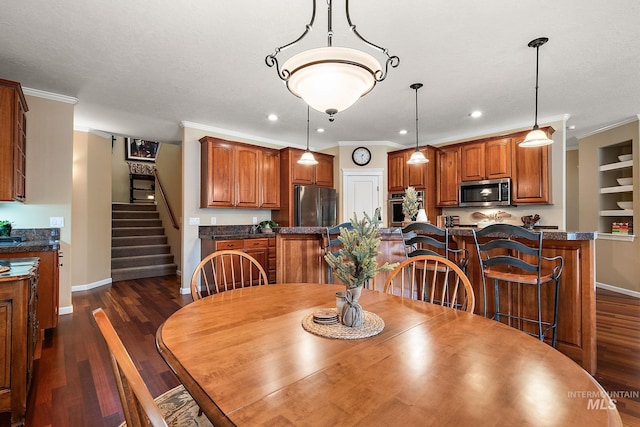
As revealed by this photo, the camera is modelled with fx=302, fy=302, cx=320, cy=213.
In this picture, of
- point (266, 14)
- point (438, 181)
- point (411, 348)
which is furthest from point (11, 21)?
point (438, 181)

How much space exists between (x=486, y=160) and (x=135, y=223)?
23.9ft

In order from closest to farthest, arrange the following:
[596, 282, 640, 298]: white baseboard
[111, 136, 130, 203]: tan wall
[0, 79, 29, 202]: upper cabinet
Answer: [0, 79, 29, 202]: upper cabinet, [596, 282, 640, 298]: white baseboard, [111, 136, 130, 203]: tan wall

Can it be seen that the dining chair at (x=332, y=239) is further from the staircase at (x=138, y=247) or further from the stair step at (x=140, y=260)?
the stair step at (x=140, y=260)

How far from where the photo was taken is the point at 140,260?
5785 mm

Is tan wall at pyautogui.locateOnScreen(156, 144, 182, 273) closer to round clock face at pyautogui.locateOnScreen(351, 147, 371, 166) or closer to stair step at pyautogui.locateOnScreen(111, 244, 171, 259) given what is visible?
stair step at pyautogui.locateOnScreen(111, 244, 171, 259)

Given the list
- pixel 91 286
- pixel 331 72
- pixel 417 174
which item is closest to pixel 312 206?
pixel 417 174

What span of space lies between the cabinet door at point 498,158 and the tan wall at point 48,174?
5.67m

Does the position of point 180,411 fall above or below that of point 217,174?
below

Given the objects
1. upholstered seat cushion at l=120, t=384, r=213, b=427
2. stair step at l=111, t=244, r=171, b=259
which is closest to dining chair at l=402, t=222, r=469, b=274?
upholstered seat cushion at l=120, t=384, r=213, b=427

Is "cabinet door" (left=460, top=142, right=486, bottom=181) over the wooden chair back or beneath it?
over

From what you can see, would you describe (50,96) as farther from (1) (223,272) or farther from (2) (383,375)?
(2) (383,375)

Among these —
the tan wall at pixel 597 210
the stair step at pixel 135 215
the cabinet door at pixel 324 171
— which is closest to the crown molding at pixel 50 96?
the cabinet door at pixel 324 171

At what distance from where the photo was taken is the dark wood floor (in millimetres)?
1767

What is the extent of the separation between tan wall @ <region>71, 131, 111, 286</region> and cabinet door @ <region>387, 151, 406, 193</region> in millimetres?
4904
